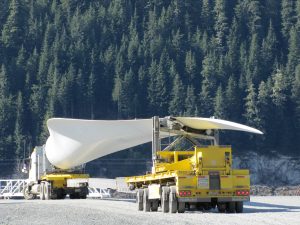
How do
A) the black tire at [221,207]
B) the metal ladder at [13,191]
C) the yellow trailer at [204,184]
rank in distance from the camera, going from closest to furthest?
the yellow trailer at [204,184] → the black tire at [221,207] → the metal ladder at [13,191]

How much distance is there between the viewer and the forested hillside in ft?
447

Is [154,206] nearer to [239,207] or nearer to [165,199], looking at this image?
[165,199]

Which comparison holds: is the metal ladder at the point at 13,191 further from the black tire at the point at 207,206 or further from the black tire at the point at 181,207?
the black tire at the point at 181,207

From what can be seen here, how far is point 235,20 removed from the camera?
162125 mm

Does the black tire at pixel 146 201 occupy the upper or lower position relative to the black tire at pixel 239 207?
upper

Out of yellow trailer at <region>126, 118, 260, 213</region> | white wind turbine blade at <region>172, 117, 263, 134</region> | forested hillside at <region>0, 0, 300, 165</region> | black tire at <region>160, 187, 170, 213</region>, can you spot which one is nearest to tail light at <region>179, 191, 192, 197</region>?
yellow trailer at <region>126, 118, 260, 213</region>

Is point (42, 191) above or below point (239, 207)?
above

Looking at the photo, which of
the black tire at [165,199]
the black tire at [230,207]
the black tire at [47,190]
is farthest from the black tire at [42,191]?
the black tire at [230,207]

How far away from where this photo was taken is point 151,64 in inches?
5782

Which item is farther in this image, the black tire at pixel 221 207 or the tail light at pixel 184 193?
the black tire at pixel 221 207

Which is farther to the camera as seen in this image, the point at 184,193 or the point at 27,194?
the point at 27,194

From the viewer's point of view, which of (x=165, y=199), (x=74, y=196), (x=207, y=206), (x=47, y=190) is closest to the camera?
(x=165, y=199)

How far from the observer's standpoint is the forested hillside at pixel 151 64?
136375mm

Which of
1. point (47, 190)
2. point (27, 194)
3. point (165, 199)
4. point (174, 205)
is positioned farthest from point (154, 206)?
point (27, 194)
